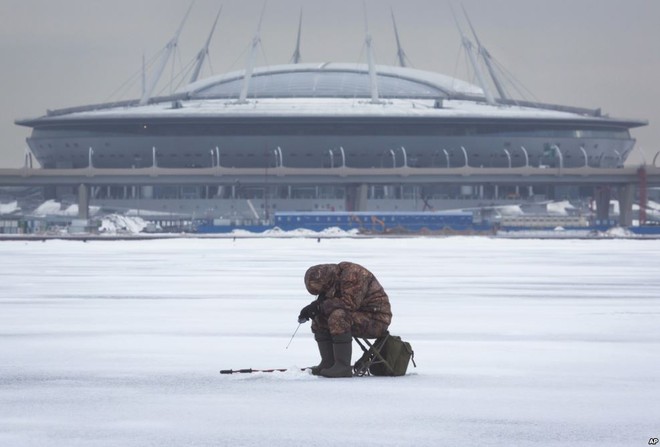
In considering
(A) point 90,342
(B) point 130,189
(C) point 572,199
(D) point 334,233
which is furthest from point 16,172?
(A) point 90,342

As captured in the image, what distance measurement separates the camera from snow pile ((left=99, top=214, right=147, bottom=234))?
530 feet

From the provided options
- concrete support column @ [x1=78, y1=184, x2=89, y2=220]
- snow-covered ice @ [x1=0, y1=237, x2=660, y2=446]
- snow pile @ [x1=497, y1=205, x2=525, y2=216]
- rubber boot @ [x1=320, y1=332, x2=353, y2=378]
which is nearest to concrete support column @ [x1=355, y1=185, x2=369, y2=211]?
snow pile @ [x1=497, y1=205, x2=525, y2=216]

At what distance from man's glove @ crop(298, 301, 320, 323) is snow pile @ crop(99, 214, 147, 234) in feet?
461

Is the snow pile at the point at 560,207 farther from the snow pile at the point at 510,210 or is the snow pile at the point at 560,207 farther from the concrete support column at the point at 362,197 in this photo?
the concrete support column at the point at 362,197

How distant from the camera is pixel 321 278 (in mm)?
19594

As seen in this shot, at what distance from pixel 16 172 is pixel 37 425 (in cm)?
17263

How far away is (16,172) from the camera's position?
183750 mm

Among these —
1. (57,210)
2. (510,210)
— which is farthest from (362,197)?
(57,210)

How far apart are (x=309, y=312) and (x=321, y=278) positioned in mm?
535

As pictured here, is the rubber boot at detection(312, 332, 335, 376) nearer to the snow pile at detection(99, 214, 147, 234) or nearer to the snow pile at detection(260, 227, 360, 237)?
the snow pile at detection(260, 227, 360, 237)

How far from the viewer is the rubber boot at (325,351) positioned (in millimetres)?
20000

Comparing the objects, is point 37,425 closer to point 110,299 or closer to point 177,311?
point 177,311

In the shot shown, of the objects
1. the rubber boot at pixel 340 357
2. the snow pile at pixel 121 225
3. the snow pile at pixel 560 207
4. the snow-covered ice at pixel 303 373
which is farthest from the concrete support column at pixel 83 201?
the rubber boot at pixel 340 357

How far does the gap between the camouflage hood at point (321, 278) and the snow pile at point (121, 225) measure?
140685 millimetres
